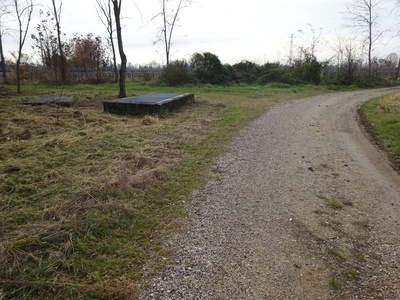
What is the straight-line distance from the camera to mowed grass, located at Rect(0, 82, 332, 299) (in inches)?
88.8

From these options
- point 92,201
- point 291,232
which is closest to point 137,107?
point 92,201

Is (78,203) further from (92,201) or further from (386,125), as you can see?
(386,125)

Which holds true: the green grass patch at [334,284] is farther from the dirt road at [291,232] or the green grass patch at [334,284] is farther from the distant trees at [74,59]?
the distant trees at [74,59]

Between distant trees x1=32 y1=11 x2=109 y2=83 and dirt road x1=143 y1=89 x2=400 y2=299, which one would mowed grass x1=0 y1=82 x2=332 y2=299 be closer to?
dirt road x1=143 y1=89 x2=400 y2=299

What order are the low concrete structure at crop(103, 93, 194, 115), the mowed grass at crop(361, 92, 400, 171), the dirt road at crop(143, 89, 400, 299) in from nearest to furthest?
the dirt road at crop(143, 89, 400, 299)
the mowed grass at crop(361, 92, 400, 171)
the low concrete structure at crop(103, 93, 194, 115)

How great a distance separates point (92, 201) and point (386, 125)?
7.28 metres

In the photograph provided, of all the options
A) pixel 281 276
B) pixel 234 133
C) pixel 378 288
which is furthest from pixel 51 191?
pixel 234 133

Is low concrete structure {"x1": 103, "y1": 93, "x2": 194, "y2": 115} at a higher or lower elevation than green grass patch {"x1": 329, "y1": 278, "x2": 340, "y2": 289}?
higher

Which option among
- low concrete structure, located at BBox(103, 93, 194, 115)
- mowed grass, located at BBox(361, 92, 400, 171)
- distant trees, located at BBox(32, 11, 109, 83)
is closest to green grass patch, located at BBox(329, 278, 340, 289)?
mowed grass, located at BBox(361, 92, 400, 171)

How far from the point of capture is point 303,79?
68.4 ft

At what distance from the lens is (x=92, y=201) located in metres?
3.34

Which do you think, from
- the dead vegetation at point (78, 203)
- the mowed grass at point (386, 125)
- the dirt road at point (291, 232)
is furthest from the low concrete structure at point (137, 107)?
the mowed grass at point (386, 125)

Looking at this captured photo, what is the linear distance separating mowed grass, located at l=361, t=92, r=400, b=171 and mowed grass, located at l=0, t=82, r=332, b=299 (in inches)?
123

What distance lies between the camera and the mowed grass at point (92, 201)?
2256 mm
